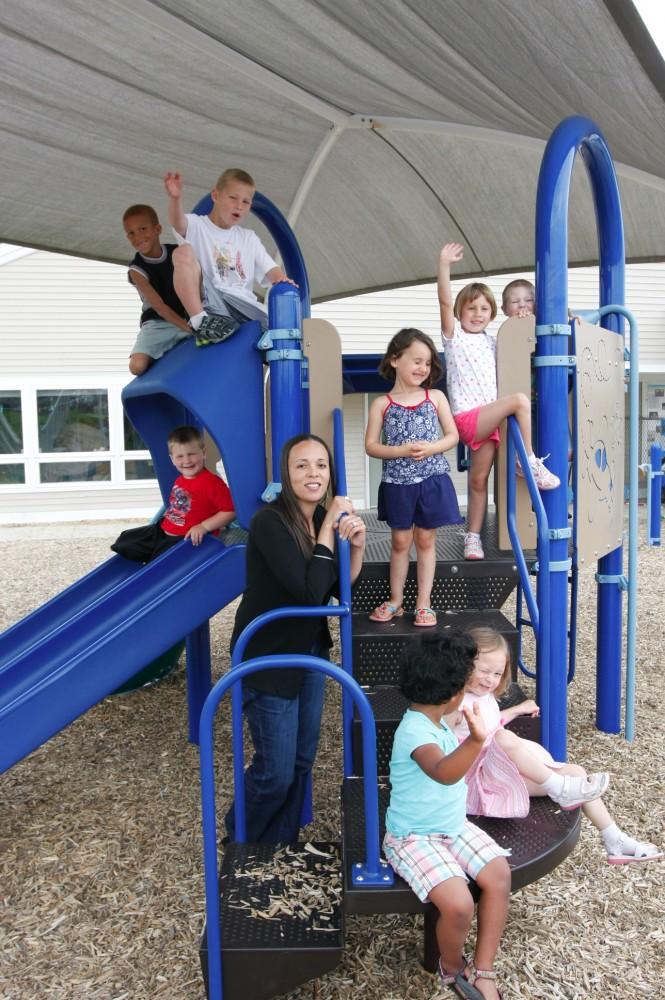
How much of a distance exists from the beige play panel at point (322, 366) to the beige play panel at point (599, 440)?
1091mm

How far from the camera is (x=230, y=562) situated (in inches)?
137

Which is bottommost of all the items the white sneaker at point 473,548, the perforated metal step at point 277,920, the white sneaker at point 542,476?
the perforated metal step at point 277,920

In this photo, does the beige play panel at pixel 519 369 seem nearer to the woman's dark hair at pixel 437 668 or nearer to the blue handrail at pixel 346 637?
the blue handrail at pixel 346 637

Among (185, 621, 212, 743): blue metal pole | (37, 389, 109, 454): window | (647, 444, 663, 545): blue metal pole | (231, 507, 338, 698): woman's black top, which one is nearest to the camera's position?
(231, 507, 338, 698): woman's black top

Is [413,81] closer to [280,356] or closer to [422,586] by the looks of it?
[280,356]

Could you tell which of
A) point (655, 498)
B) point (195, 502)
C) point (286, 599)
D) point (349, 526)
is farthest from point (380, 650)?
point (655, 498)

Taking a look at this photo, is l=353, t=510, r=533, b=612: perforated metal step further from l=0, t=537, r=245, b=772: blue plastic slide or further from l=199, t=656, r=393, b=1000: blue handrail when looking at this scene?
l=199, t=656, r=393, b=1000: blue handrail

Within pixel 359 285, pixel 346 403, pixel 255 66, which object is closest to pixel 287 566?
pixel 255 66

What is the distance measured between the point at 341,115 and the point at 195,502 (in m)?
3.20

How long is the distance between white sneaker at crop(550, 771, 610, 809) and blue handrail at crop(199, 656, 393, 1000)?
722mm

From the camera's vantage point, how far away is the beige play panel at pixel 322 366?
11.3 feet

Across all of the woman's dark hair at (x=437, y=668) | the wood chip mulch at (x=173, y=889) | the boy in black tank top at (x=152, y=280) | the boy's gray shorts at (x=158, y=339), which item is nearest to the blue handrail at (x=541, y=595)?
the wood chip mulch at (x=173, y=889)

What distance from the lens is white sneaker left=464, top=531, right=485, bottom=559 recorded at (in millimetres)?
3744

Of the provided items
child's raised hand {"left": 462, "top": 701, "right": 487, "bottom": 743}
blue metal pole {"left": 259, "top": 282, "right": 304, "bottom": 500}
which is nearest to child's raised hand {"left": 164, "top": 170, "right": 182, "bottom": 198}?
blue metal pole {"left": 259, "top": 282, "right": 304, "bottom": 500}
